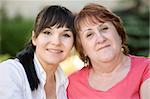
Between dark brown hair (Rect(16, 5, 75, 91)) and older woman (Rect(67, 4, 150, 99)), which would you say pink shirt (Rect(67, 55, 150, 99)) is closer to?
older woman (Rect(67, 4, 150, 99))

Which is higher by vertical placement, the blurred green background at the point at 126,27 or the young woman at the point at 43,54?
the young woman at the point at 43,54

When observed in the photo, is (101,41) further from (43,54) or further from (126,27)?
(126,27)

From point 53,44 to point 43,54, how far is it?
13 cm

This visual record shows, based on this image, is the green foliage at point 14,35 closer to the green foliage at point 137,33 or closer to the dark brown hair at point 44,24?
the green foliage at point 137,33

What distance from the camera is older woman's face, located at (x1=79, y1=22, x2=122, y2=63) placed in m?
3.33

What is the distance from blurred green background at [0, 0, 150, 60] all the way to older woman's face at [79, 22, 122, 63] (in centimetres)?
703

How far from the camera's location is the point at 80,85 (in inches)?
140

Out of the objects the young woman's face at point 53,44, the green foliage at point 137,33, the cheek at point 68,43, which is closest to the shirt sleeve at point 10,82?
the young woman's face at point 53,44

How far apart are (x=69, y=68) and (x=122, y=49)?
123 cm

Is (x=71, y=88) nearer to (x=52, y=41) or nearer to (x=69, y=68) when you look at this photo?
(x=52, y=41)

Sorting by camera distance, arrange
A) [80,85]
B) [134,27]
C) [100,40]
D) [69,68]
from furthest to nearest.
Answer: [134,27]
[69,68]
[80,85]
[100,40]

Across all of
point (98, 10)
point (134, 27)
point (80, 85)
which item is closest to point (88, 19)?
point (98, 10)

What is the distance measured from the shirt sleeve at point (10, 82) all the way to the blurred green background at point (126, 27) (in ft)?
23.5

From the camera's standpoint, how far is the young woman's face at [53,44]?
11.1ft
